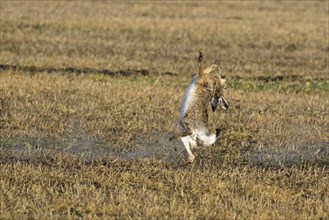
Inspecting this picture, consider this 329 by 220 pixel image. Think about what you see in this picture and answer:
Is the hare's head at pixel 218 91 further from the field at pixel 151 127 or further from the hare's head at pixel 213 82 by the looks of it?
the field at pixel 151 127

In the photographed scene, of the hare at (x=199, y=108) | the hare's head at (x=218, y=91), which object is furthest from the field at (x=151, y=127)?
the hare's head at (x=218, y=91)

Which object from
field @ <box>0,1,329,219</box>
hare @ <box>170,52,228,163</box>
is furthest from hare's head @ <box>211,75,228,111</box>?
field @ <box>0,1,329,219</box>

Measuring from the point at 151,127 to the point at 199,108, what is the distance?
8.89ft

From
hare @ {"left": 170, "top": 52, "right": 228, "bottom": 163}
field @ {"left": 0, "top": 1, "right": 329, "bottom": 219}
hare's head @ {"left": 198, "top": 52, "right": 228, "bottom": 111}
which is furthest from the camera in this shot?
hare's head @ {"left": 198, "top": 52, "right": 228, "bottom": 111}

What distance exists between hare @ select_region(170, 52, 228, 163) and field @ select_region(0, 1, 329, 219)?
0.38 meters

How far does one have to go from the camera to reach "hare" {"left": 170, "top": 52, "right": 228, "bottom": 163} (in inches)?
355

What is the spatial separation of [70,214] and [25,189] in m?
0.99

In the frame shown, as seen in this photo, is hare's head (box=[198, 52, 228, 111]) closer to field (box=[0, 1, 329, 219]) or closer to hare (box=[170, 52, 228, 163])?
hare (box=[170, 52, 228, 163])

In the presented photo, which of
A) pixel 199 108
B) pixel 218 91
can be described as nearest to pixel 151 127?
pixel 218 91

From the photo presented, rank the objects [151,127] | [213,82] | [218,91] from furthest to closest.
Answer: [151,127] → [218,91] → [213,82]

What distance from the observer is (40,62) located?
64.5ft

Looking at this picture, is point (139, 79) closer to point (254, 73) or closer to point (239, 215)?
point (254, 73)

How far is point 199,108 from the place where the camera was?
923 centimetres

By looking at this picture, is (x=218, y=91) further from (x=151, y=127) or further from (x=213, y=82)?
(x=151, y=127)
